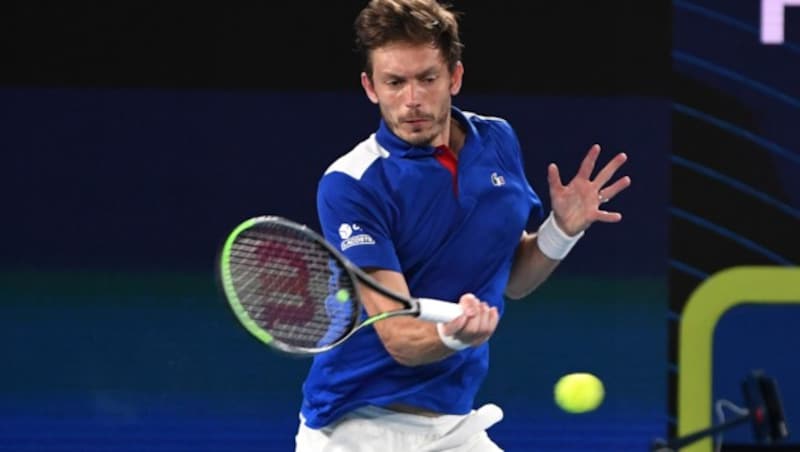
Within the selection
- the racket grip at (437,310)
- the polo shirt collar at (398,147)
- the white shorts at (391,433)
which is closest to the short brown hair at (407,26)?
the polo shirt collar at (398,147)

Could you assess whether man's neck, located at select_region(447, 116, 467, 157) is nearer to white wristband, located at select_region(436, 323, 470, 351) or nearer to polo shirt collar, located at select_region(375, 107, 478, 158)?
polo shirt collar, located at select_region(375, 107, 478, 158)

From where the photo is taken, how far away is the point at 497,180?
13.1 ft

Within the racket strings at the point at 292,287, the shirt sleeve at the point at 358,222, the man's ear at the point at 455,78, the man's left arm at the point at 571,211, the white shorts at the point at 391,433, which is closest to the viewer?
the racket strings at the point at 292,287

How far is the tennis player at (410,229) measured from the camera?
3869 millimetres

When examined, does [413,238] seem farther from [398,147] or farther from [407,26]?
[407,26]

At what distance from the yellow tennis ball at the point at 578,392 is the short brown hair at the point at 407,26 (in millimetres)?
1713

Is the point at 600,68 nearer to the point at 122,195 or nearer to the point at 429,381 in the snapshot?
the point at 122,195

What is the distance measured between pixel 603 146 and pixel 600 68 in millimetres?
281

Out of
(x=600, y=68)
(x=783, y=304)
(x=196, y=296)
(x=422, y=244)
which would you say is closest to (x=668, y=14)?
(x=600, y=68)

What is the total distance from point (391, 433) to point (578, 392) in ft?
5.11

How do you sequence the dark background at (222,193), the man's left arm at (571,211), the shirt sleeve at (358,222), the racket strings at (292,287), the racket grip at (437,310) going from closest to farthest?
the racket grip at (437,310), the racket strings at (292,287), the shirt sleeve at (358,222), the man's left arm at (571,211), the dark background at (222,193)

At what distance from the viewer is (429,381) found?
3900mm

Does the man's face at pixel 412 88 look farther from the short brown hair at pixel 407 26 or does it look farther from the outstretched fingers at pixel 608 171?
the outstretched fingers at pixel 608 171

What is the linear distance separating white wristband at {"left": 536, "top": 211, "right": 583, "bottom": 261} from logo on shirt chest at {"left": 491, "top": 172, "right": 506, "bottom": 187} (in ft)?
0.74
